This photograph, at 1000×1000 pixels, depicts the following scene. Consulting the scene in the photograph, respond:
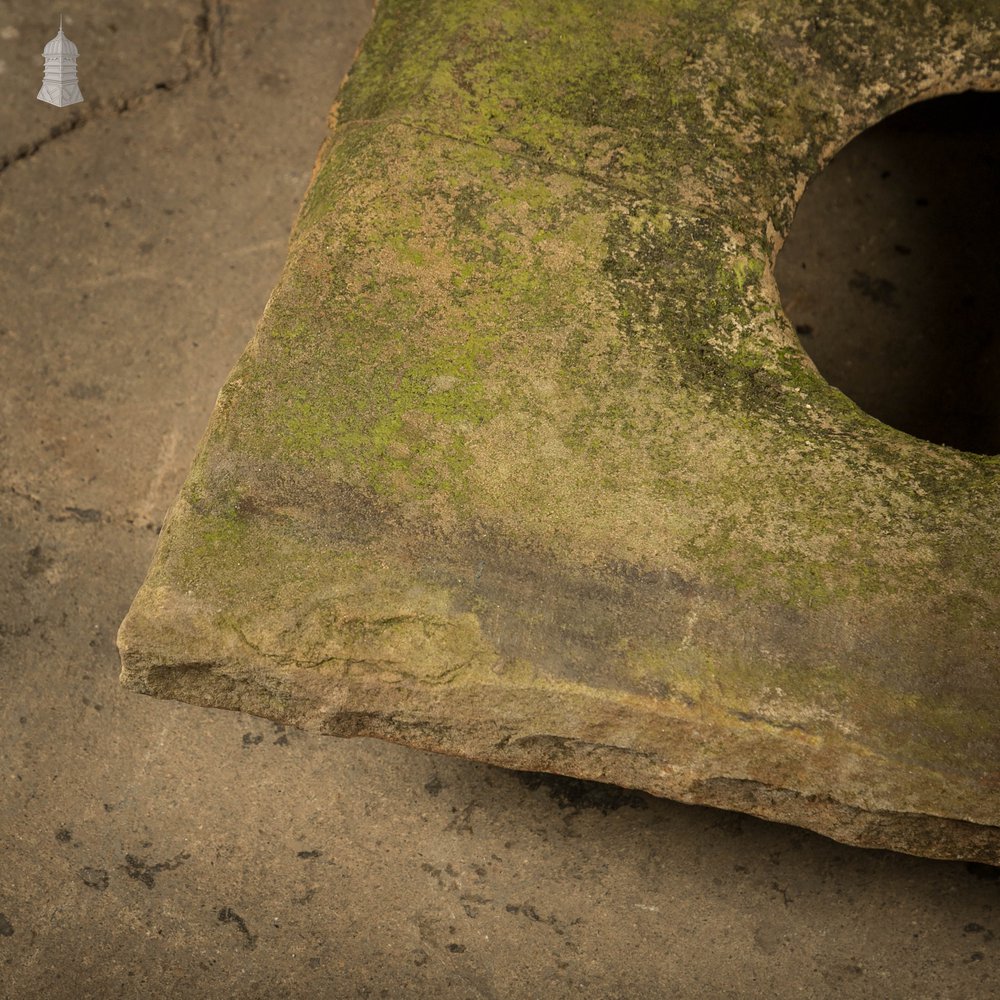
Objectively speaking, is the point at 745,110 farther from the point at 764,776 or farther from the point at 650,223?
the point at 764,776

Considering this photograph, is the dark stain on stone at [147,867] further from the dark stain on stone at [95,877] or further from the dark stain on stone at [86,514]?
the dark stain on stone at [86,514]

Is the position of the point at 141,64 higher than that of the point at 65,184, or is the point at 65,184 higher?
the point at 141,64

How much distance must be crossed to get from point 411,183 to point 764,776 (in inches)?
46.9

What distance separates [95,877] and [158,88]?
2145 mm

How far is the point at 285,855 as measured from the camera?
2.40 meters

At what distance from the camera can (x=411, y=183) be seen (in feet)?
7.02

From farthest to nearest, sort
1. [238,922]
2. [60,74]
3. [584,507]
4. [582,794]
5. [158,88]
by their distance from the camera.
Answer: [158,88] → [60,74] → [582,794] → [238,922] → [584,507]

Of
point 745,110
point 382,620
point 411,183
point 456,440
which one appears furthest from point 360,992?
point 745,110

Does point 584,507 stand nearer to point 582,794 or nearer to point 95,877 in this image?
point 582,794

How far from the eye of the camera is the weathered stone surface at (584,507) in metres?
1.82

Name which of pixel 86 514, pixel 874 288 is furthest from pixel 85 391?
pixel 874 288

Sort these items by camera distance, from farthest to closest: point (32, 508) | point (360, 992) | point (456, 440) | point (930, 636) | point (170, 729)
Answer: point (32, 508)
point (170, 729)
point (360, 992)
point (456, 440)
point (930, 636)

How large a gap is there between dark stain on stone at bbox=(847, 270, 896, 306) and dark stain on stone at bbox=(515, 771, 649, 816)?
A: 4.80ft

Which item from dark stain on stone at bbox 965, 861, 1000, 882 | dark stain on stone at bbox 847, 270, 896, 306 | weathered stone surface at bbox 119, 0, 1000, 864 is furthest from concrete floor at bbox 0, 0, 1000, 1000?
dark stain on stone at bbox 847, 270, 896, 306
